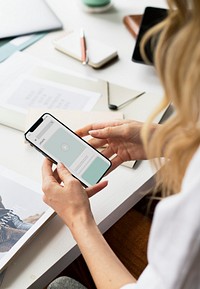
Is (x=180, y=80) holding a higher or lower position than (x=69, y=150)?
higher

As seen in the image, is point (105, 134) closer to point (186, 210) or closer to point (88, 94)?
point (88, 94)

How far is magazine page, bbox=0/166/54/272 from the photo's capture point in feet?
2.18

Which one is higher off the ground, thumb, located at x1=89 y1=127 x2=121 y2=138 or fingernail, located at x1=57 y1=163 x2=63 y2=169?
fingernail, located at x1=57 y1=163 x2=63 y2=169

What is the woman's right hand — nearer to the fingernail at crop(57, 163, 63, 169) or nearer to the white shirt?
the fingernail at crop(57, 163, 63, 169)

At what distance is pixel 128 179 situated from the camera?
778mm

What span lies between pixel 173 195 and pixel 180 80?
0.13 metres

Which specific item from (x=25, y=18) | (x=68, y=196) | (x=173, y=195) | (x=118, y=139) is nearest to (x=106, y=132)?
(x=118, y=139)

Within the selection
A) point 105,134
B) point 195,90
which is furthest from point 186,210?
point 105,134

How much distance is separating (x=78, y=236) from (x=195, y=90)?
284 millimetres

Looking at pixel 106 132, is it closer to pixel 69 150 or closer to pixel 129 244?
pixel 69 150

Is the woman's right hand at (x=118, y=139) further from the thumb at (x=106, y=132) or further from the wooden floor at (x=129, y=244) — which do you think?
the wooden floor at (x=129, y=244)

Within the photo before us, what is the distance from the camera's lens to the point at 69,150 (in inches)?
29.0

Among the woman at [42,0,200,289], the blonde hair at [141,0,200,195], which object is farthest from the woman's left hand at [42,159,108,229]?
the blonde hair at [141,0,200,195]

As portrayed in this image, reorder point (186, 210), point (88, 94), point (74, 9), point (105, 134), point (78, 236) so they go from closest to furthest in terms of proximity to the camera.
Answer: point (186, 210) → point (78, 236) → point (105, 134) → point (88, 94) → point (74, 9)
